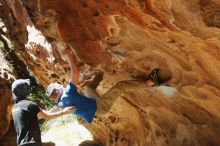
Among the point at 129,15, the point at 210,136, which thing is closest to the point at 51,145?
the point at 210,136

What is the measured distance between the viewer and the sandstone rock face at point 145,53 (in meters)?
4.33

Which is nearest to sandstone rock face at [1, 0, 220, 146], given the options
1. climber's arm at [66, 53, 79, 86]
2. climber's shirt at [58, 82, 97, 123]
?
climber's arm at [66, 53, 79, 86]

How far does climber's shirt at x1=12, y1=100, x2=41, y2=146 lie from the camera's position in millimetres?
5070

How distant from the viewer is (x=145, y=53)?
5.57 meters

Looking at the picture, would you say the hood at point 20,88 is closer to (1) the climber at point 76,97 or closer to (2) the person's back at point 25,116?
(2) the person's back at point 25,116

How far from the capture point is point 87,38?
606cm

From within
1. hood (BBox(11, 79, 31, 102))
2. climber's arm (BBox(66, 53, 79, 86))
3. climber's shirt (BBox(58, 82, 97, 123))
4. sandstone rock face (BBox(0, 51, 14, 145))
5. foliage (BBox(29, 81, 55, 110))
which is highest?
hood (BBox(11, 79, 31, 102))

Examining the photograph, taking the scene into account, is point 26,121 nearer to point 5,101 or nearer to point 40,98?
point 5,101

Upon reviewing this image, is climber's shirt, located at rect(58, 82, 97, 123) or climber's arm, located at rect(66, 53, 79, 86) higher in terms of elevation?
climber's arm, located at rect(66, 53, 79, 86)

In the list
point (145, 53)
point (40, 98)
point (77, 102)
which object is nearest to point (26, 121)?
point (77, 102)

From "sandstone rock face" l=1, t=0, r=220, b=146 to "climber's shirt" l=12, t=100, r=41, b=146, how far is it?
133 centimetres

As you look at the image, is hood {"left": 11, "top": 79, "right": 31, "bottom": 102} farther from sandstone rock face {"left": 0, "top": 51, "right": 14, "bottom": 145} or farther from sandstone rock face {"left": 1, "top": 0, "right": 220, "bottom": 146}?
sandstone rock face {"left": 0, "top": 51, "right": 14, "bottom": 145}

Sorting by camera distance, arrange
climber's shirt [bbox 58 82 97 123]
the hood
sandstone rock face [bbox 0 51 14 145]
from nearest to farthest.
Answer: the hood, climber's shirt [bbox 58 82 97 123], sandstone rock face [bbox 0 51 14 145]

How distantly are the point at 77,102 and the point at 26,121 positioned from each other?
780 millimetres
